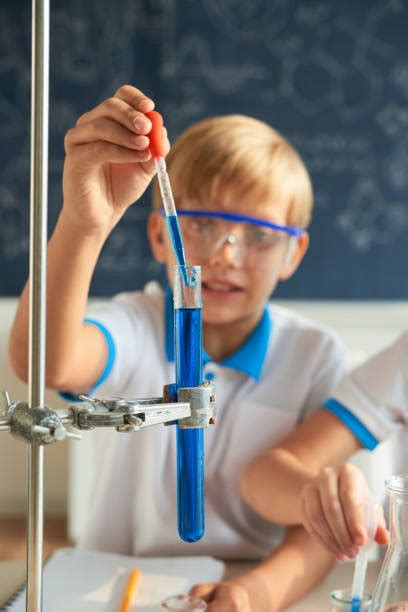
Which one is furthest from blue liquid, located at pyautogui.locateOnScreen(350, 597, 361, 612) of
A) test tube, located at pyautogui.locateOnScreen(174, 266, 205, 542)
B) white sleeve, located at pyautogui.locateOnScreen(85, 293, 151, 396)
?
white sleeve, located at pyautogui.locateOnScreen(85, 293, 151, 396)

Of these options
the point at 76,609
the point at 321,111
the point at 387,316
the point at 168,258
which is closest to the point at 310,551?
the point at 76,609

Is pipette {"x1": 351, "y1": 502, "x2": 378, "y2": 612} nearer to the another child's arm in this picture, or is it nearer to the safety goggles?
the another child's arm

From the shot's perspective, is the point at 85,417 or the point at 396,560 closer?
the point at 85,417

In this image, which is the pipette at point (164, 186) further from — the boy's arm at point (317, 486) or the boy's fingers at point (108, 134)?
the boy's arm at point (317, 486)

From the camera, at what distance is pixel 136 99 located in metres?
0.57

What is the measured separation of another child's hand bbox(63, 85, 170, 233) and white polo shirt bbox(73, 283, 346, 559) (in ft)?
1.59

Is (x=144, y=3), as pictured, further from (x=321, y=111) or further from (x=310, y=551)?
(x=310, y=551)

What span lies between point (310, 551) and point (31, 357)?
0.57 meters

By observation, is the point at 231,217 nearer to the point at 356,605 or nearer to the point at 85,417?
the point at 356,605

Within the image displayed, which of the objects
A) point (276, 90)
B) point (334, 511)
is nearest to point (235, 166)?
point (334, 511)

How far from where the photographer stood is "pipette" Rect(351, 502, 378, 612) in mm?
695

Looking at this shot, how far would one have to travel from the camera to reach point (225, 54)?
127 inches

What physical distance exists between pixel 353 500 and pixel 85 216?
35 cm

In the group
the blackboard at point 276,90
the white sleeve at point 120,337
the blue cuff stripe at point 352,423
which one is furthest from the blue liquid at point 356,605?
the blackboard at point 276,90
